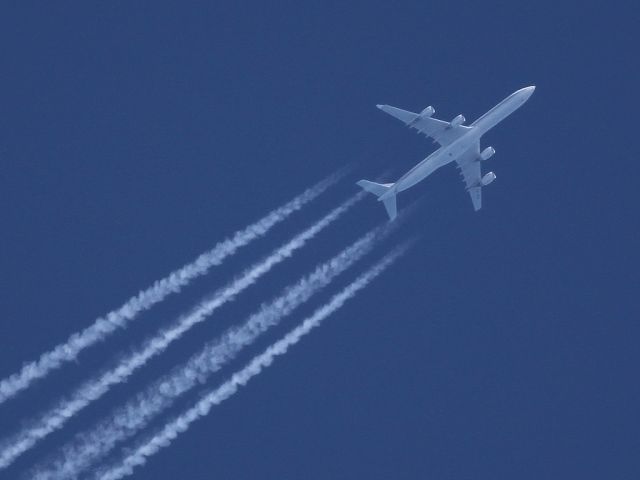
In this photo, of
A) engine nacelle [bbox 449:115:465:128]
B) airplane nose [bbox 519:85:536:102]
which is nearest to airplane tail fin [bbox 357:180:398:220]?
engine nacelle [bbox 449:115:465:128]

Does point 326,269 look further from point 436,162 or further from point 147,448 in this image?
point 147,448

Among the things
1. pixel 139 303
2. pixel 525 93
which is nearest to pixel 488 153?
pixel 525 93

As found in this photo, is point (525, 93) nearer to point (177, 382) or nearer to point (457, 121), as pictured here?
point (457, 121)

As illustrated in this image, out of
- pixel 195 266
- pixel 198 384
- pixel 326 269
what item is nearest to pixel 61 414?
pixel 198 384

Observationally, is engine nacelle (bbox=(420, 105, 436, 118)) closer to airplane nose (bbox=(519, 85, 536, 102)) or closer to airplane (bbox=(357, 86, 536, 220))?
airplane (bbox=(357, 86, 536, 220))

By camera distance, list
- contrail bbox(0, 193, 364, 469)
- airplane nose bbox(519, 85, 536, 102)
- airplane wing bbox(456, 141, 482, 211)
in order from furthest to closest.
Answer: airplane wing bbox(456, 141, 482, 211) < airplane nose bbox(519, 85, 536, 102) < contrail bbox(0, 193, 364, 469)

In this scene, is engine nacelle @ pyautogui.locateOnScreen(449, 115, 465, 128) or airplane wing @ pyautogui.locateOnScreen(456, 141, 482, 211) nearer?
engine nacelle @ pyautogui.locateOnScreen(449, 115, 465, 128)
